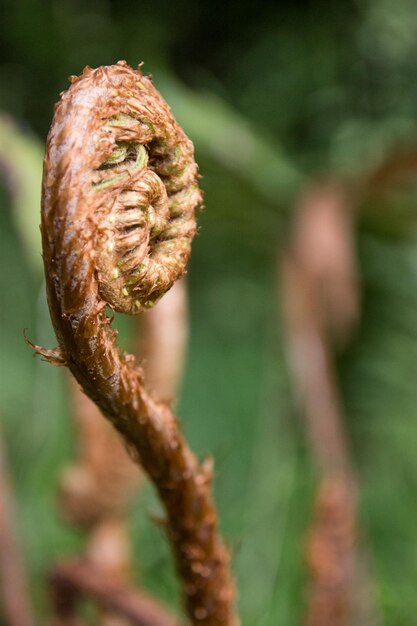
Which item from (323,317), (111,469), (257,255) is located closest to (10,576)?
(111,469)

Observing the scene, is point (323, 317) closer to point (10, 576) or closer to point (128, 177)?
point (10, 576)

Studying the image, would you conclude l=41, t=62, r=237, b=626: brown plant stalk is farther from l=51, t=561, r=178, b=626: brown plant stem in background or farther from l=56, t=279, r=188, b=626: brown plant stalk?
l=56, t=279, r=188, b=626: brown plant stalk

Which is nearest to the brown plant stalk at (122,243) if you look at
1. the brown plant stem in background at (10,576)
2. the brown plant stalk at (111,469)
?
the brown plant stalk at (111,469)

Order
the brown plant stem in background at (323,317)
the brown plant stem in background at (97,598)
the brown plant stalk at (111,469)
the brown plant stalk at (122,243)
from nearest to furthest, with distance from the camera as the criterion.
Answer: the brown plant stalk at (122,243) < the brown plant stem in background at (97,598) < the brown plant stalk at (111,469) < the brown plant stem in background at (323,317)

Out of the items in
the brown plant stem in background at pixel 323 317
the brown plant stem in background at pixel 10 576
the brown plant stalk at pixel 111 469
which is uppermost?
A: the brown plant stem in background at pixel 323 317

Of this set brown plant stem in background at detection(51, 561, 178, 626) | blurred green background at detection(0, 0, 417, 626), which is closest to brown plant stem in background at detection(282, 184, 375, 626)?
blurred green background at detection(0, 0, 417, 626)

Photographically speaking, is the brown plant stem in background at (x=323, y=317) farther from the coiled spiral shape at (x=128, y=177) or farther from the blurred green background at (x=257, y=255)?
the coiled spiral shape at (x=128, y=177)

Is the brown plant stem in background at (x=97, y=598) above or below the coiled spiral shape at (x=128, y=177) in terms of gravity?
below
